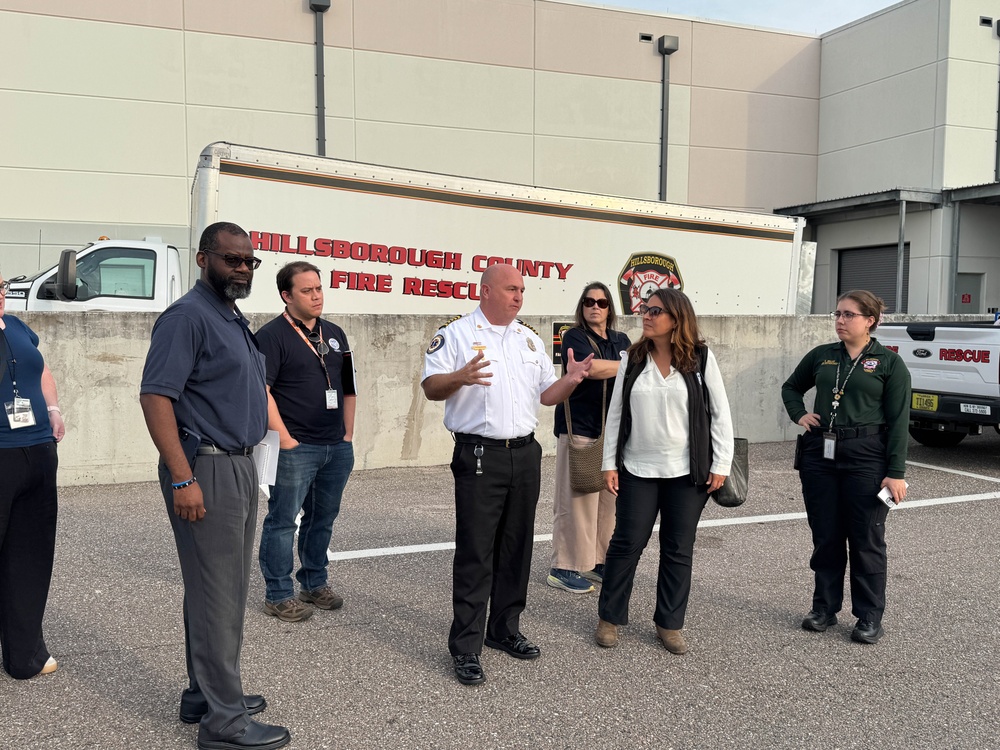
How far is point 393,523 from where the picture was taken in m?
6.40

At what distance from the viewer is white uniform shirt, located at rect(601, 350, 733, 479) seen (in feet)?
13.3

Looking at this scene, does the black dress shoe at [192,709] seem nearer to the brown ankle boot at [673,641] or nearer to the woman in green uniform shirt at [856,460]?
the brown ankle boot at [673,641]

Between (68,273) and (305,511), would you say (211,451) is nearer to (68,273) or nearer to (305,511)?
(305,511)

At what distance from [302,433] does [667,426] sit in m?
1.91

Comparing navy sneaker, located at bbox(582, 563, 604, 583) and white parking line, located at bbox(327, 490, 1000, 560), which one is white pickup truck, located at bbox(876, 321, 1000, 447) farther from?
navy sneaker, located at bbox(582, 563, 604, 583)

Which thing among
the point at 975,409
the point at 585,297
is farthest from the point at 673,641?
the point at 975,409

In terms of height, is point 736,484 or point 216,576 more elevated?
point 736,484

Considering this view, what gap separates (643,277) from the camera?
35.8 ft

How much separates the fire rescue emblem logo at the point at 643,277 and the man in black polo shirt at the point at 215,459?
8.08 m

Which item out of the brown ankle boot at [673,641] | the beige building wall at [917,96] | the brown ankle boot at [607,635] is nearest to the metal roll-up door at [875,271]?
the beige building wall at [917,96]

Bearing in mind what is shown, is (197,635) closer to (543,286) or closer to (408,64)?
(543,286)

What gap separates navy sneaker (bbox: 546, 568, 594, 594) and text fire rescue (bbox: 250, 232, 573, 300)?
4.87m

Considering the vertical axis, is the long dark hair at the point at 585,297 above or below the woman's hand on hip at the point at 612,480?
above

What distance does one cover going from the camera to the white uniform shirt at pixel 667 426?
13.3 feet
